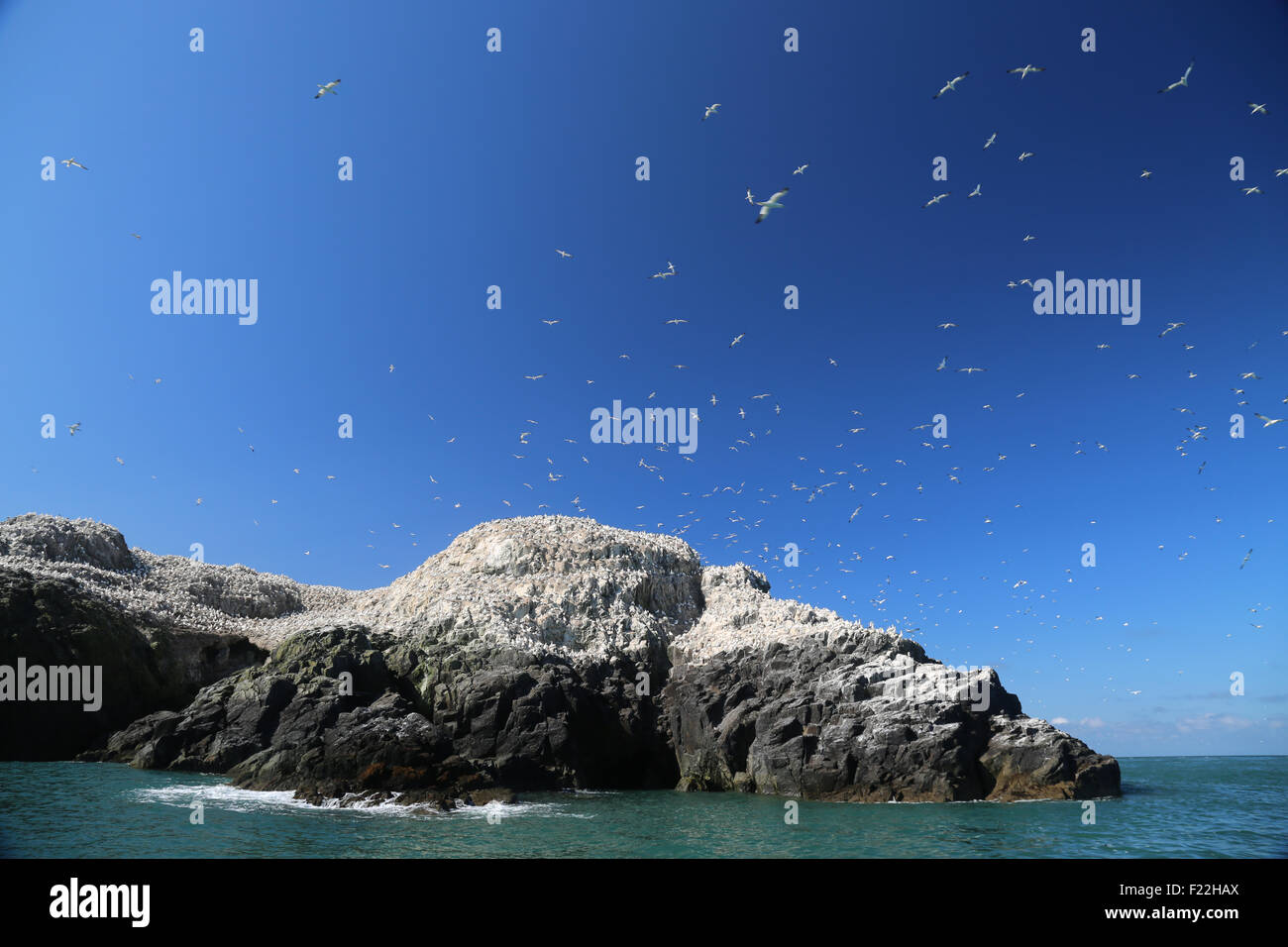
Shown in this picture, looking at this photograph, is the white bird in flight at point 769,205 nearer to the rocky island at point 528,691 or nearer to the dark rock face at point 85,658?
the rocky island at point 528,691

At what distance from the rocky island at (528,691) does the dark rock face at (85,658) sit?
0.10m

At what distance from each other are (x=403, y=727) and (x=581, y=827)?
10.1 meters

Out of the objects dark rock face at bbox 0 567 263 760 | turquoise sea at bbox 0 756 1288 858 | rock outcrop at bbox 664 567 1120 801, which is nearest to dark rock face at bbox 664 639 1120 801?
rock outcrop at bbox 664 567 1120 801

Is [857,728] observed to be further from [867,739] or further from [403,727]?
[403,727]

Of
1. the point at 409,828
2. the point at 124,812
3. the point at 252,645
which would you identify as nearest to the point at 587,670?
the point at 409,828

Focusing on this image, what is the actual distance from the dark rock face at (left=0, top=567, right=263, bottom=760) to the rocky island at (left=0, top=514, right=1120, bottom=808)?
10 centimetres

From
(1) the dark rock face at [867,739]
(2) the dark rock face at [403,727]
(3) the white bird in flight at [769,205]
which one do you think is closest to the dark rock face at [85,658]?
(2) the dark rock face at [403,727]

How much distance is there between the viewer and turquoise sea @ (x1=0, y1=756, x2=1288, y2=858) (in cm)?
1656

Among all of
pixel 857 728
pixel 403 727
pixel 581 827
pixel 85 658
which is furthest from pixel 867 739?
pixel 85 658

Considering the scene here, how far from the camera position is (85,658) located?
33.9 meters

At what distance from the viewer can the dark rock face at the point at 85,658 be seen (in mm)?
31125

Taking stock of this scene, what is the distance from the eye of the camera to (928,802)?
25281 mm
